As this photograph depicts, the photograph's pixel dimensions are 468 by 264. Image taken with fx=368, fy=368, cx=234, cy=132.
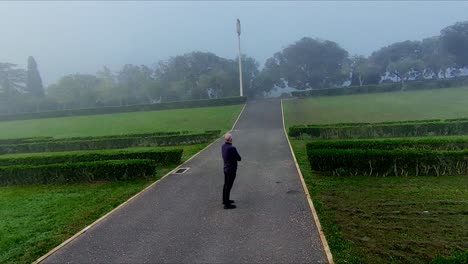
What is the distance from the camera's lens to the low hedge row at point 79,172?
15953 mm

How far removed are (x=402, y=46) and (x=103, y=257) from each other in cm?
9687

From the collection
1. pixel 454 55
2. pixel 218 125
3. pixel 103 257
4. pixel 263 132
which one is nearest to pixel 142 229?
pixel 103 257

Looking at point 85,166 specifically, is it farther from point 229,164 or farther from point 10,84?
point 10,84

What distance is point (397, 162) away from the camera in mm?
15008

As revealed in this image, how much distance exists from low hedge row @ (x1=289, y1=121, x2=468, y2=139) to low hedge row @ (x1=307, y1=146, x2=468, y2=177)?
12193mm

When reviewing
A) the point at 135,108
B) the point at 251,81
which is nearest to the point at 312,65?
the point at 251,81

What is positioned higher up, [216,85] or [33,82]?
[33,82]

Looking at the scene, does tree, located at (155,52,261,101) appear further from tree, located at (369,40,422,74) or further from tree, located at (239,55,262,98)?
tree, located at (369,40,422,74)

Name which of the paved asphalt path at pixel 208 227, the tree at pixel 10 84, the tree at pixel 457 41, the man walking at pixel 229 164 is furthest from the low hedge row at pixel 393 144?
the tree at pixel 10 84

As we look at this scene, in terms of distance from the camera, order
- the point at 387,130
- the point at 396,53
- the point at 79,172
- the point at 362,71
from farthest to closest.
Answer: the point at 396,53 → the point at 362,71 → the point at 387,130 → the point at 79,172

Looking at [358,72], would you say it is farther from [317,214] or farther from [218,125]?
[317,214]

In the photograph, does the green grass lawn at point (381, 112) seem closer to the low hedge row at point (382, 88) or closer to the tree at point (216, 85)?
the low hedge row at point (382, 88)

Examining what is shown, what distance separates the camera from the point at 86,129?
45.4 metres

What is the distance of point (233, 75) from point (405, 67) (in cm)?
3904
